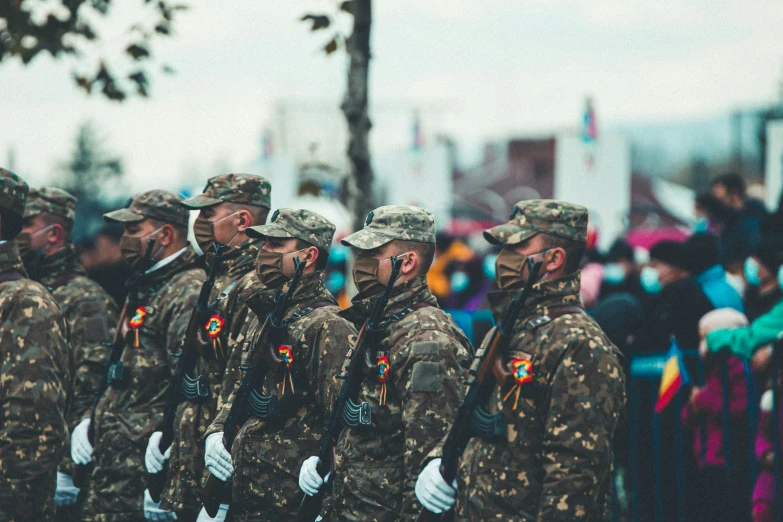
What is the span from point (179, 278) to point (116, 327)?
638 millimetres

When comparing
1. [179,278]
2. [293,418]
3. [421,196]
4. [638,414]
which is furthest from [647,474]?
[421,196]

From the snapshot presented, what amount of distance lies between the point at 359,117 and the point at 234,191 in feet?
5.43

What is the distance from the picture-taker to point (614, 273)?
34.7 ft

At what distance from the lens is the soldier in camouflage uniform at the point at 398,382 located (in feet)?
14.9

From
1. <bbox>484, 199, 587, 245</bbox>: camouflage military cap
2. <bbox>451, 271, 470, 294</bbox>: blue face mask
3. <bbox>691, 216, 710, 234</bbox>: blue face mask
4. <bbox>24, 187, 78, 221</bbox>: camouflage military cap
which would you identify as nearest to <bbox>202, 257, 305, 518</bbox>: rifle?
<bbox>484, 199, 587, 245</bbox>: camouflage military cap

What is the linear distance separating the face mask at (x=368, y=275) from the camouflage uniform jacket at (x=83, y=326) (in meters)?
2.35

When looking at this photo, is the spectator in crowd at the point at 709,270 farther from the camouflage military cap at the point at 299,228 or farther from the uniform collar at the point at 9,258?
the uniform collar at the point at 9,258

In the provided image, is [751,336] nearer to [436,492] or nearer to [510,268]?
[510,268]

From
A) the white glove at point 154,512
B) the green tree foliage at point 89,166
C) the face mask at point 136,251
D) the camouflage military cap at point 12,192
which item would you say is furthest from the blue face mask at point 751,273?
the green tree foliage at point 89,166

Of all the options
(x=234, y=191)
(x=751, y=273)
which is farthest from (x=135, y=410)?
(x=751, y=273)

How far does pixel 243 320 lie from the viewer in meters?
6.01

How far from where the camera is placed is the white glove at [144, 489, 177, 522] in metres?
5.98

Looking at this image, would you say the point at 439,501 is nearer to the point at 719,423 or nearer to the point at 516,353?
the point at 516,353

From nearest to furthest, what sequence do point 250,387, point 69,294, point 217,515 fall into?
point 250,387 < point 217,515 < point 69,294
